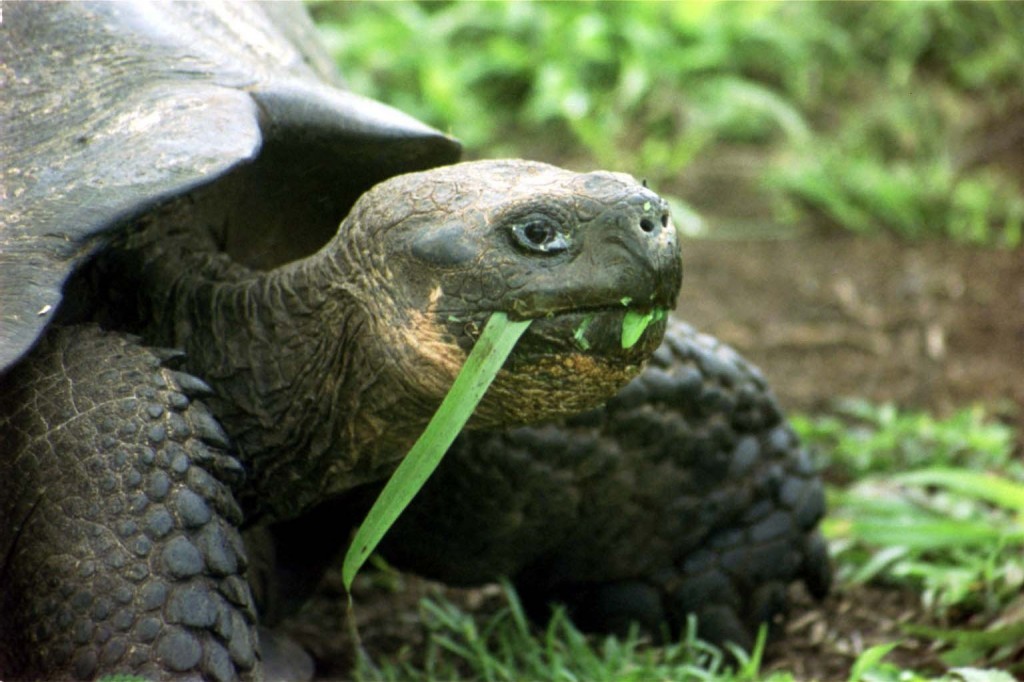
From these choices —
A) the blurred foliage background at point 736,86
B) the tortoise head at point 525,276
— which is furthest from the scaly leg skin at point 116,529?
the blurred foliage background at point 736,86

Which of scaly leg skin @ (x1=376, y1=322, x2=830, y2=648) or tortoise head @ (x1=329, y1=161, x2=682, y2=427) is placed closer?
tortoise head @ (x1=329, y1=161, x2=682, y2=427)

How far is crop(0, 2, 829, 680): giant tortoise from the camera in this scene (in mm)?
1928

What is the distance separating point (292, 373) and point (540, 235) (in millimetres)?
624

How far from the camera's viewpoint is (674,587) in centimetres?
298

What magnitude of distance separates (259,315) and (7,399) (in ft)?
1.54

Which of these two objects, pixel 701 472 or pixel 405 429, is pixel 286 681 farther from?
pixel 701 472

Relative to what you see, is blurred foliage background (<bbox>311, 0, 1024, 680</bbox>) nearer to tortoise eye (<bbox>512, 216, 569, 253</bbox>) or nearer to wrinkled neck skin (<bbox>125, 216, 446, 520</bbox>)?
wrinkled neck skin (<bbox>125, 216, 446, 520</bbox>)

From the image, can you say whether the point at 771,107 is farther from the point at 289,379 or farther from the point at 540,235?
the point at 540,235

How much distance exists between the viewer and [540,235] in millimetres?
1941

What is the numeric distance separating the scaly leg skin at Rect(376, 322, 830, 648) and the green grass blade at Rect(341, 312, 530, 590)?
619mm

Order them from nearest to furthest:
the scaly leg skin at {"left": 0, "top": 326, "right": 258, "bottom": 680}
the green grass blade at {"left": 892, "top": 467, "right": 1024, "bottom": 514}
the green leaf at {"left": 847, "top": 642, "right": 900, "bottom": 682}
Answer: the scaly leg skin at {"left": 0, "top": 326, "right": 258, "bottom": 680} < the green leaf at {"left": 847, "top": 642, "right": 900, "bottom": 682} < the green grass blade at {"left": 892, "top": 467, "right": 1024, "bottom": 514}

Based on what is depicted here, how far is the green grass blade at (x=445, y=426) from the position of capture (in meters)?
1.95

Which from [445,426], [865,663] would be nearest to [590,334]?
[445,426]

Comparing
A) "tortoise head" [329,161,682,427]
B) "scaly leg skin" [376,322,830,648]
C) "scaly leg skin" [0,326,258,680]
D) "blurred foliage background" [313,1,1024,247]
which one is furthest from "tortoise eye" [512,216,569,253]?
"blurred foliage background" [313,1,1024,247]
